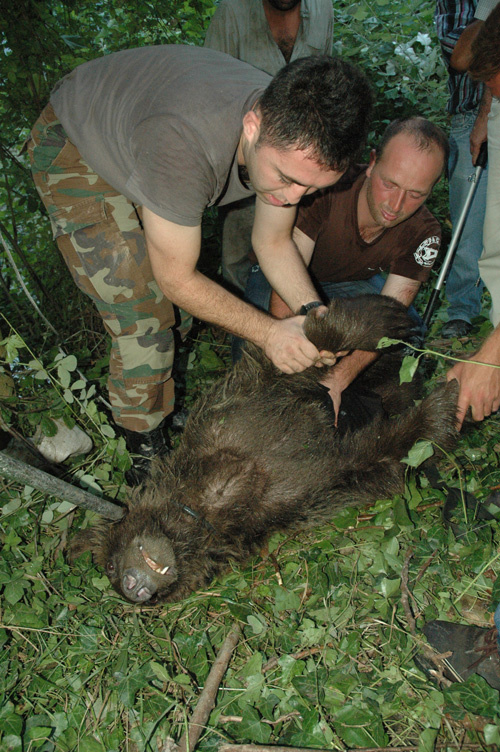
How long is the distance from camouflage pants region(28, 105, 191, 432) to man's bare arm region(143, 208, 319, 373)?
1.25ft

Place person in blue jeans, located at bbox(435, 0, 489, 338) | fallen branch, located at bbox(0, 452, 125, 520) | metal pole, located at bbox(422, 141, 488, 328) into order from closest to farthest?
1. fallen branch, located at bbox(0, 452, 125, 520)
2. person in blue jeans, located at bbox(435, 0, 489, 338)
3. metal pole, located at bbox(422, 141, 488, 328)

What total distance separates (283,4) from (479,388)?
11.5 ft

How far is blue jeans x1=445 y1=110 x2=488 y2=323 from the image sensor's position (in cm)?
477

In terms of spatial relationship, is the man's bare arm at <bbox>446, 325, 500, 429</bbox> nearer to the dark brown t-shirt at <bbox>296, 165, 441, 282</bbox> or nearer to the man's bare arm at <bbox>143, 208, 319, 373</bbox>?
the man's bare arm at <bbox>143, 208, 319, 373</bbox>

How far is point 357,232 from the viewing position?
4.09 m

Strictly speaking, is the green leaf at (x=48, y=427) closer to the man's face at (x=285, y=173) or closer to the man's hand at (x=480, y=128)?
the man's face at (x=285, y=173)

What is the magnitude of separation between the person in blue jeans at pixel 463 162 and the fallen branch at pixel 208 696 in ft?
11.2

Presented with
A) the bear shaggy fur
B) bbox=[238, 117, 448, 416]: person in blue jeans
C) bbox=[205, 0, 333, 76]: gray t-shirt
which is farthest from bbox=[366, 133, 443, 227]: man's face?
bbox=[205, 0, 333, 76]: gray t-shirt

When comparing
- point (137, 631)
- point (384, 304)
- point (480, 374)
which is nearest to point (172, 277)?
point (384, 304)

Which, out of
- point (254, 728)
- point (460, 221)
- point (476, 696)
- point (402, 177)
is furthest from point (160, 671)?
point (460, 221)

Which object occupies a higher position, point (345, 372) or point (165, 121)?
point (165, 121)

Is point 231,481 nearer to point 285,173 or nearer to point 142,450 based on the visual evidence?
point 142,450

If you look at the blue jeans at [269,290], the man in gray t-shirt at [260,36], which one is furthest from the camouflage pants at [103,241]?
the man in gray t-shirt at [260,36]

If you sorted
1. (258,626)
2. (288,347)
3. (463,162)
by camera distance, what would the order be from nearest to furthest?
(258,626) < (288,347) < (463,162)
